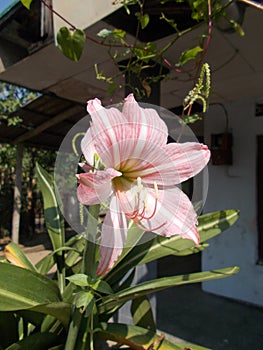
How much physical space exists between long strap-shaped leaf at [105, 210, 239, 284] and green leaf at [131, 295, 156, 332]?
28 centimetres

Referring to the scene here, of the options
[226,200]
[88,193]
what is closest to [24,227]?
[226,200]

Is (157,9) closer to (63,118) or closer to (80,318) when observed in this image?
(80,318)

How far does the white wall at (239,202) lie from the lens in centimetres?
266

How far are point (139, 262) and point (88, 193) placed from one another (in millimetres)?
628

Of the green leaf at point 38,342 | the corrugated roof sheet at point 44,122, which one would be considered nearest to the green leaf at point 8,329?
the green leaf at point 38,342

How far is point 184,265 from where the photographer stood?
422 centimetres

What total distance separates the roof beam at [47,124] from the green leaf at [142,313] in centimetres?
242

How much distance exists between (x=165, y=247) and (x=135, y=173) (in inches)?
23.2

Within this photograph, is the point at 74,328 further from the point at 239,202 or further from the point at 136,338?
the point at 239,202

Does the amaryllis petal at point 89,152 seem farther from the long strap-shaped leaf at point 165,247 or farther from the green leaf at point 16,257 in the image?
the green leaf at point 16,257

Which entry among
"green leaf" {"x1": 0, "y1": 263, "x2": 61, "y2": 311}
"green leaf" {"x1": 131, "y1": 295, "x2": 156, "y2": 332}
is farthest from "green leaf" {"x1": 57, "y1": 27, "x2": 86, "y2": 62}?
"green leaf" {"x1": 131, "y1": 295, "x2": 156, "y2": 332}

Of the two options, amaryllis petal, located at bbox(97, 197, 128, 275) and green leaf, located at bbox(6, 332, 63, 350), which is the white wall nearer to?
green leaf, located at bbox(6, 332, 63, 350)

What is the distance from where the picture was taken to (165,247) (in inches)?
37.1

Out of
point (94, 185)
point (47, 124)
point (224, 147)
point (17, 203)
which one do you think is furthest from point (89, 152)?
point (17, 203)
